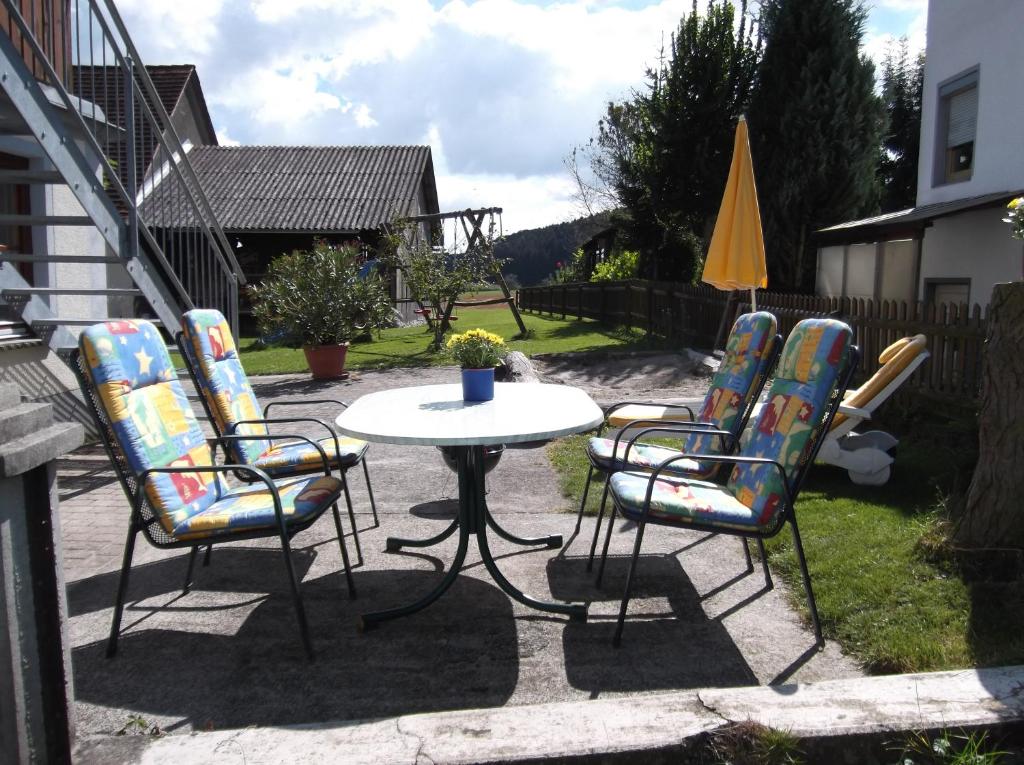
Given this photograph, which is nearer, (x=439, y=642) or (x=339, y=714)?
(x=339, y=714)

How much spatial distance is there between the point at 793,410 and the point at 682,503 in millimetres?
641

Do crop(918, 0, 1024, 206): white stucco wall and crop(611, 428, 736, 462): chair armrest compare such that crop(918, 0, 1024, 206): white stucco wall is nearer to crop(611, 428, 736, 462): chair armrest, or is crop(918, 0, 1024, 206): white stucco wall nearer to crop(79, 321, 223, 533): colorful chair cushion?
crop(611, 428, 736, 462): chair armrest

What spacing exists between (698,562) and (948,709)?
5.28 feet

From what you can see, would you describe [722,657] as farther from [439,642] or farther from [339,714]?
[339,714]

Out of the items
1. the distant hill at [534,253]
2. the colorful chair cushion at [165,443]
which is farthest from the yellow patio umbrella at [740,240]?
the distant hill at [534,253]

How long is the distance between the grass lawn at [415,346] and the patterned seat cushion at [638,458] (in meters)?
8.26

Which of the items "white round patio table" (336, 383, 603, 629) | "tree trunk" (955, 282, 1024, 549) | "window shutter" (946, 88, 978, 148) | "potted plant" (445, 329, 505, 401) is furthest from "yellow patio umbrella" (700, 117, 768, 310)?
"window shutter" (946, 88, 978, 148)

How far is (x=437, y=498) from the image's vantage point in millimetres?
5043

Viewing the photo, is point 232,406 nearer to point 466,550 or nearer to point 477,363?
point 477,363

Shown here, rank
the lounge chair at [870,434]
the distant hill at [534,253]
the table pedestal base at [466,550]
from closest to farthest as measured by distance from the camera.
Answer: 1. the table pedestal base at [466,550]
2. the lounge chair at [870,434]
3. the distant hill at [534,253]

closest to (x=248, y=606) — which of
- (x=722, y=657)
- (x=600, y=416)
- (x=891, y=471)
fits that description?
(x=600, y=416)

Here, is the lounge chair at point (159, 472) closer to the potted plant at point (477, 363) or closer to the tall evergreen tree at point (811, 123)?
the potted plant at point (477, 363)

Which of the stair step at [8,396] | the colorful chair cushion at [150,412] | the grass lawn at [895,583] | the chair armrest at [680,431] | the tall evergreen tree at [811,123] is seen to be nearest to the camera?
the stair step at [8,396]

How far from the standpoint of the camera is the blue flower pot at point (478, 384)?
12.6 feet
